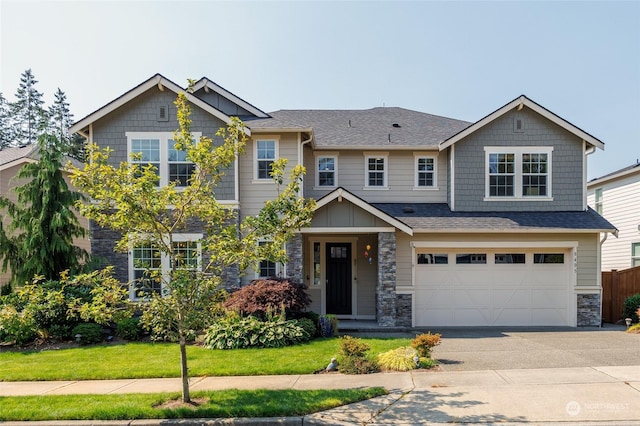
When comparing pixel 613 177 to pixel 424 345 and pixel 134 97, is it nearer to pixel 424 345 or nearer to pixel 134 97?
pixel 424 345

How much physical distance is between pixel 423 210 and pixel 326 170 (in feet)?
11.9

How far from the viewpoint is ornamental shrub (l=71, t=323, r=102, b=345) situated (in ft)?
36.3

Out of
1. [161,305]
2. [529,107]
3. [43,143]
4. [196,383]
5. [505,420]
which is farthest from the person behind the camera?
[529,107]

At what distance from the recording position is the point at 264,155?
13.6 m

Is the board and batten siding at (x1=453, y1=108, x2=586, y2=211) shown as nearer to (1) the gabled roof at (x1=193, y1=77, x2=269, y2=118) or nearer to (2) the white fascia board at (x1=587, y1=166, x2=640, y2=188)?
(2) the white fascia board at (x1=587, y1=166, x2=640, y2=188)

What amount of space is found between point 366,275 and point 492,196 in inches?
197

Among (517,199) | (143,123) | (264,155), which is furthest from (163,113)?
(517,199)

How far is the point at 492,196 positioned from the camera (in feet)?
47.1

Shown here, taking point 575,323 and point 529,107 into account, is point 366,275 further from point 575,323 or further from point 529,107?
point 529,107

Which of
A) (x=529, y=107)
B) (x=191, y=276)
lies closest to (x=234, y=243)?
(x=191, y=276)

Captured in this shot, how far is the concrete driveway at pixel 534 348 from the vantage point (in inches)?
334

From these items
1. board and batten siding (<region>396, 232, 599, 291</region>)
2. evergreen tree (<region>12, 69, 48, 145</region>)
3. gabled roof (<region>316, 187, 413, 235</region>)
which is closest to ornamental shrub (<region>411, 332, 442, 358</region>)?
gabled roof (<region>316, 187, 413, 235</region>)

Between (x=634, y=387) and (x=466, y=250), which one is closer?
(x=634, y=387)

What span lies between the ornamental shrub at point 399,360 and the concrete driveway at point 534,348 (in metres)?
0.60
